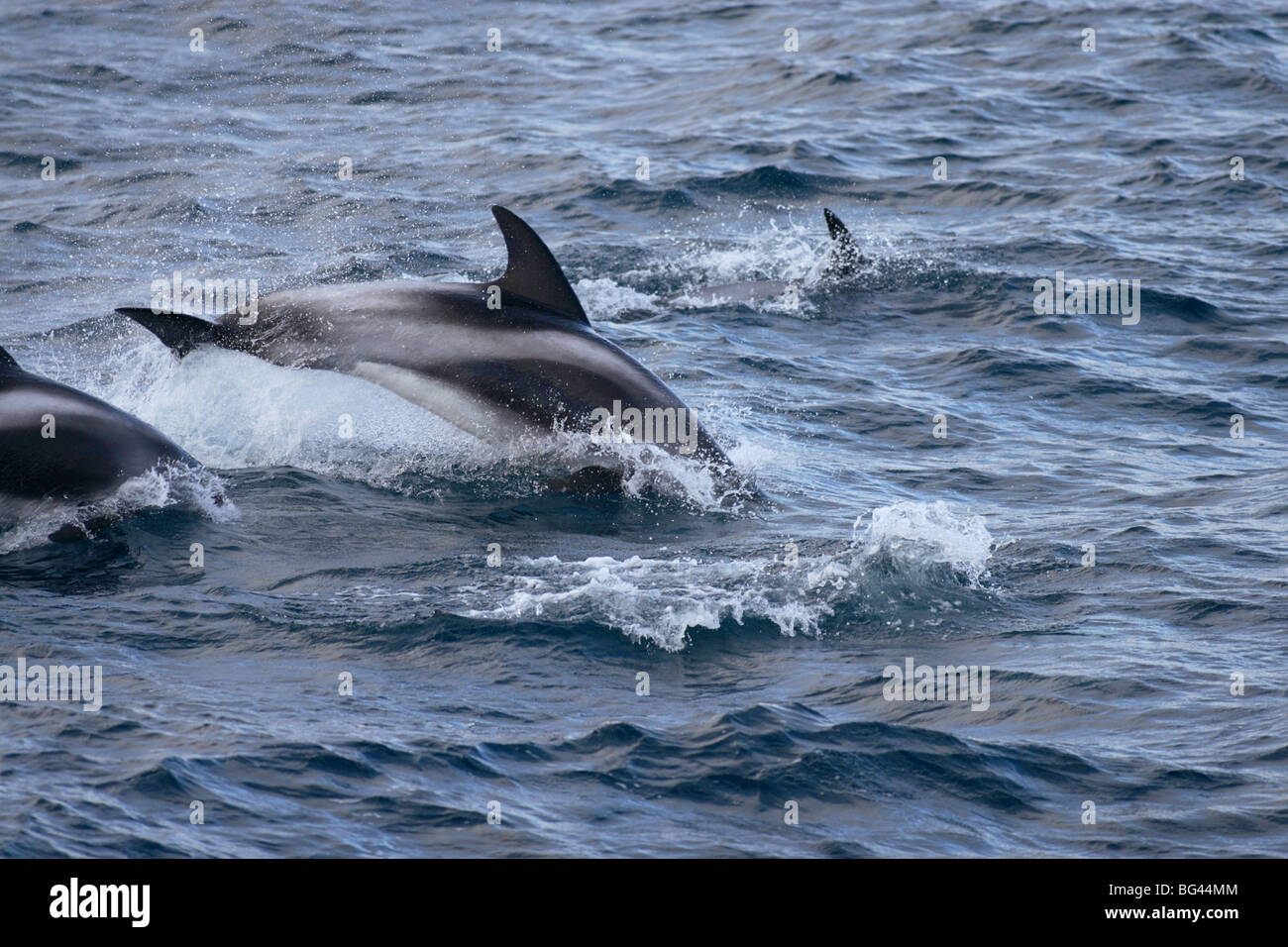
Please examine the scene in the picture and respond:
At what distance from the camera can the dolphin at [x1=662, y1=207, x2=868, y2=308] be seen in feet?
62.9

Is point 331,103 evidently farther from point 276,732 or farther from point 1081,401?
point 276,732

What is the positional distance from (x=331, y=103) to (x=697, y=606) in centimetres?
1944

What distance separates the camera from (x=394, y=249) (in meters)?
20.9

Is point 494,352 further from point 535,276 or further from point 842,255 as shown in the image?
point 842,255

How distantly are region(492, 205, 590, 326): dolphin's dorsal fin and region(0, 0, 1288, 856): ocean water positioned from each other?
131 centimetres

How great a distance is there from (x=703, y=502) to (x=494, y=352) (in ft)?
6.62

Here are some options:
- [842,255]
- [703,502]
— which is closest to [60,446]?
[703,502]

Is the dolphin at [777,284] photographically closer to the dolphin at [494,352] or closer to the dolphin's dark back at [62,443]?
the dolphin at [494,352]

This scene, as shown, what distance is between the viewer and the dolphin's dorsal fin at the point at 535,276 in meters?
12.9

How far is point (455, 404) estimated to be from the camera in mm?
13172

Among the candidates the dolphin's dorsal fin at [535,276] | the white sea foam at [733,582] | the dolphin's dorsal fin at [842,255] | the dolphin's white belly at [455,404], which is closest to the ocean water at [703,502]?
the white sea foam at [733,582]

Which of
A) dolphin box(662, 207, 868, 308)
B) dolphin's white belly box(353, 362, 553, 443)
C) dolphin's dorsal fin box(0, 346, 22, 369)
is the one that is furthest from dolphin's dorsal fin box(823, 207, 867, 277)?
dolphin's dorsal fin box(0, 346, 22, 369)

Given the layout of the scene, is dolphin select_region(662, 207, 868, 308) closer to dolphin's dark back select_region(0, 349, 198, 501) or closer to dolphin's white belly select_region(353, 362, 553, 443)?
dolphin's white belly select_region(353, 362, 553, 443)
